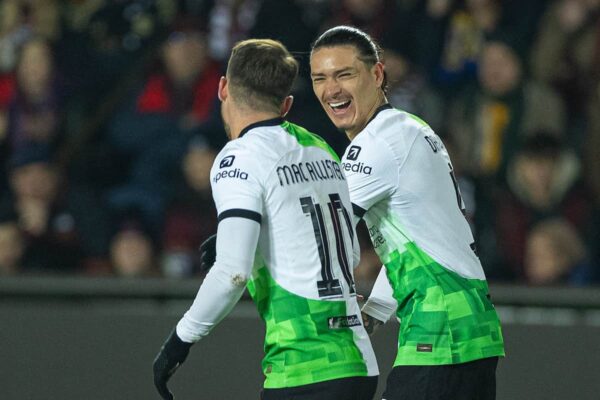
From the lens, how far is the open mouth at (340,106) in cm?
446

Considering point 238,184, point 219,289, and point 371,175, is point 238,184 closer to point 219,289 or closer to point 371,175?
point 219,289

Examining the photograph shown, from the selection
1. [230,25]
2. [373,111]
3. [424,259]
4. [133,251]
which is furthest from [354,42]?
[230,25]

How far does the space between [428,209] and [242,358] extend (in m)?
2.85

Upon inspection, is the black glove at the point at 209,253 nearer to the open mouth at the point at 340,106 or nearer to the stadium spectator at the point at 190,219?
the open mouth at the point at 340,106

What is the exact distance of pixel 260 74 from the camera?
384cm

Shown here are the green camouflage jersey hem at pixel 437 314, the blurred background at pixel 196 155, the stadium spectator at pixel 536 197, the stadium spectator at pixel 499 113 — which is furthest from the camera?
the stadium spectator at pixel 499 113

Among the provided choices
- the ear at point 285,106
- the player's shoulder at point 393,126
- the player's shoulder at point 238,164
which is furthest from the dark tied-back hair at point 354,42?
the player's shoulder at point 238,164

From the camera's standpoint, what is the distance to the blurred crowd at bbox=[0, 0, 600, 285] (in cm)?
716

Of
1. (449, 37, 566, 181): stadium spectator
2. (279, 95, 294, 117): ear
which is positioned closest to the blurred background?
(449, 37, 566, 181): stadium spectator

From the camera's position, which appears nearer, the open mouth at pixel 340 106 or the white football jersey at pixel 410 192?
the white football jersey at pixel 410 192

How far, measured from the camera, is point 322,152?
13.1 ft

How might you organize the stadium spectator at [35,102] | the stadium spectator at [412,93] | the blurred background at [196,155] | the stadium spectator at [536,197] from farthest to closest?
the stadium spectator at [35,102]
the stadium spectator at [412,93]
the stadium spectator at [536,197]
the blurred background at [196,155]

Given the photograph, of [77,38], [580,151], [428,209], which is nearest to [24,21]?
[77,38]

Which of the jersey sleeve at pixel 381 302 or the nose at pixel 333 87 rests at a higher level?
the nose at pixel 333 87
